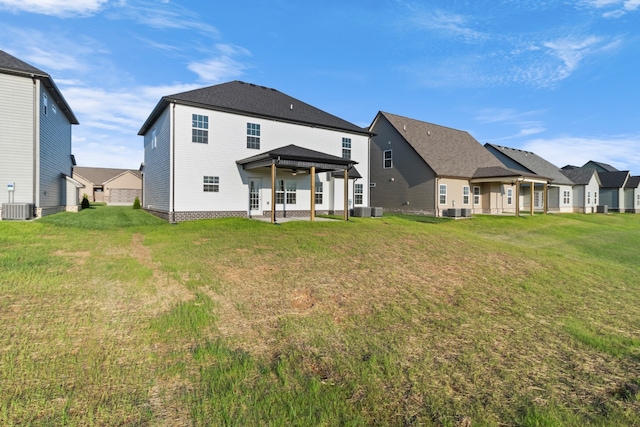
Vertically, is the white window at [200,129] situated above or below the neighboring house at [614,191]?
above

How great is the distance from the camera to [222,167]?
1866cm

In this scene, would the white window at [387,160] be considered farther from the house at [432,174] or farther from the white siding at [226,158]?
the white siding at [226,158]

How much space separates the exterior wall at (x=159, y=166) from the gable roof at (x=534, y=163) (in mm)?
32850

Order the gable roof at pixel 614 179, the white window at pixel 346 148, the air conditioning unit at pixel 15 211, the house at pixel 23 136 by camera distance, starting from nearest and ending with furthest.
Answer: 1. the air conditioning unit at pixel 15 211
2. the house at pixel 23 136
3. the white window at pixel 346 148
4. the gable roof at pixel 614 179

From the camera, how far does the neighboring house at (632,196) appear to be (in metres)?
42.9

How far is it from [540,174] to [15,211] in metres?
42.3

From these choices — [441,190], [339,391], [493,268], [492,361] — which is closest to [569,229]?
[441,190]

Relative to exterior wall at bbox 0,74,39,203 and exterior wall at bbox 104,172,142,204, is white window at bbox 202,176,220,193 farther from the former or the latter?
exterior wall at bbox 104,172,142,204

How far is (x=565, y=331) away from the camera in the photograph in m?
5.52

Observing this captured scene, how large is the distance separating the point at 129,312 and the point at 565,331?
23.9 feet

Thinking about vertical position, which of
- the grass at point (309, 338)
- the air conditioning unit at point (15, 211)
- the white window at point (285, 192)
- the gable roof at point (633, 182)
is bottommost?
the grass at point (309, 338)

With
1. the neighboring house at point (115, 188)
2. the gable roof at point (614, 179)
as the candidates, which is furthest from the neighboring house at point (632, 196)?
the neighboring house at point (115, 188)

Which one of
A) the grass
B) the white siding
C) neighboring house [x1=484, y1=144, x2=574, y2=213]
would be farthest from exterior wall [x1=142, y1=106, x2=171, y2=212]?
neighboring house [x1=484, y1=144, x2=574, y2=213]

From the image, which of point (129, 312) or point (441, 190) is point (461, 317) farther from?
point (441, 190)
